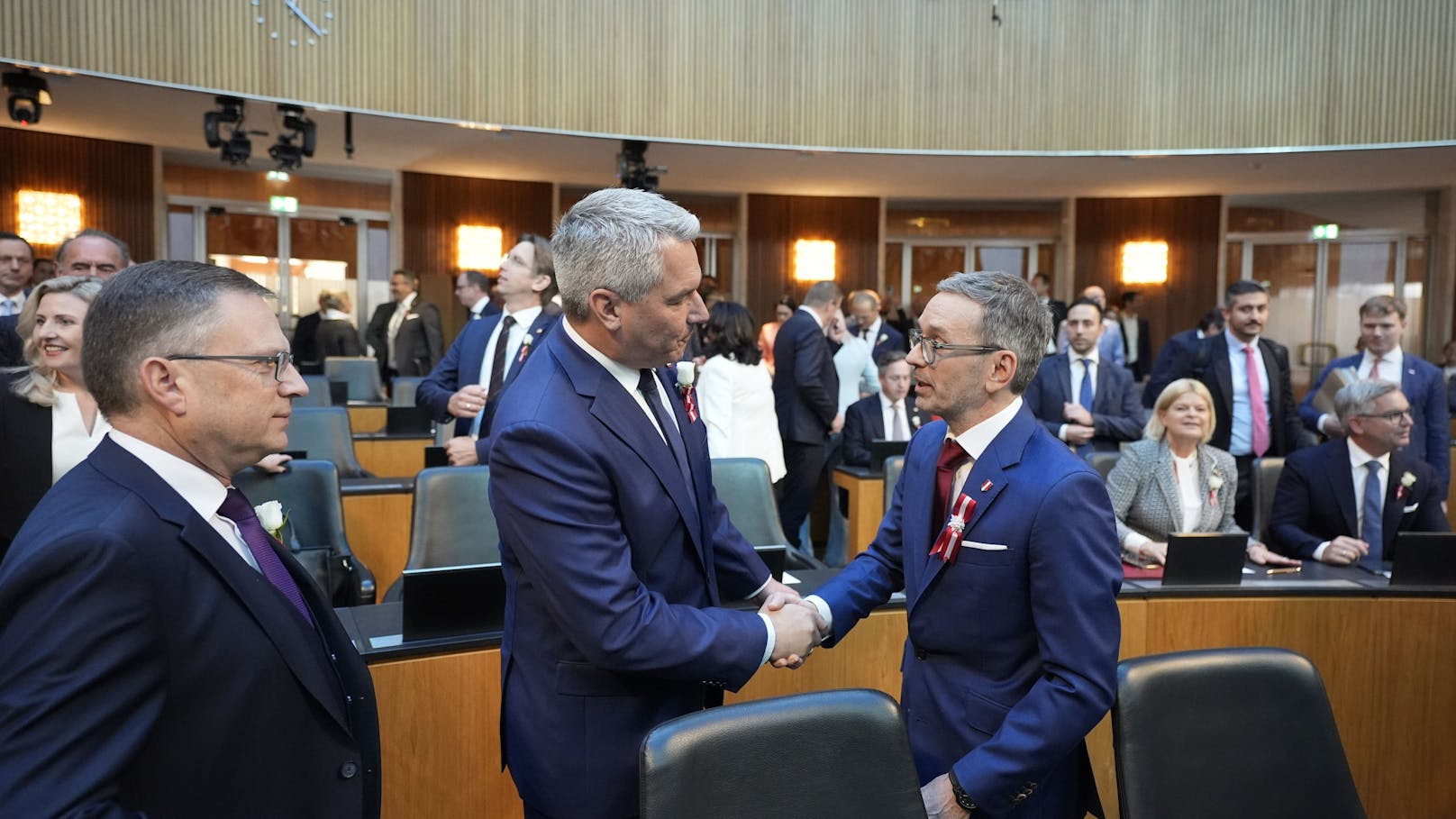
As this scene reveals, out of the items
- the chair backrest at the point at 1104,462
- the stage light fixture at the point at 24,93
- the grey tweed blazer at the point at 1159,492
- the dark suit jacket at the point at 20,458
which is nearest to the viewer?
the dark suit jacket at the point at 20,458

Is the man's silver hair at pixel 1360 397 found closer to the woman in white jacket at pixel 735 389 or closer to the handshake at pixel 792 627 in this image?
the woman in white jacket at pixel 735 389

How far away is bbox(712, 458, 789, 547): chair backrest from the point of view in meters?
3.33

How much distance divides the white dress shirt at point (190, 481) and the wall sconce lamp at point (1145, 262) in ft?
43.7

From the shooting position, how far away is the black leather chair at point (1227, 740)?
1670mm

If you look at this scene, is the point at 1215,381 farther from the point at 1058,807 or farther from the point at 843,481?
the point at 1058,807

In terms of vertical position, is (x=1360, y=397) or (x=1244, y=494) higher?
(x=1360, y=397)

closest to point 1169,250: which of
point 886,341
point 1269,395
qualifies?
point 886,341

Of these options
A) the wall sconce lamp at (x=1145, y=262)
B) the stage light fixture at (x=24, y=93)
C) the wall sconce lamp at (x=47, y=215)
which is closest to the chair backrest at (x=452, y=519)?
the stage light fixture at (x=24, y=93)

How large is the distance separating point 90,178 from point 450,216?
3.70m

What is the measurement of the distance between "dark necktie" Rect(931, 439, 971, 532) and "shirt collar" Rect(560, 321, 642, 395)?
1.99ft

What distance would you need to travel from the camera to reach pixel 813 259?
44.3 feet

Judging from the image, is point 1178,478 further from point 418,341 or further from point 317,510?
point 418,341

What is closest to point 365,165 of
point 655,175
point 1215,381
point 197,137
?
point 197,137

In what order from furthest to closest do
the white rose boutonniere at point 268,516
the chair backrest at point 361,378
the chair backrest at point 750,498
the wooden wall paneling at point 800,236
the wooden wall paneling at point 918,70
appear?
the wooden wall paneling at point 800,236 < the wooden wall paneling at point 918,70 < the chair backrest at point 361,378 < the chair backrest at point 750,498 < the white rose boutonniere at point 268,516
